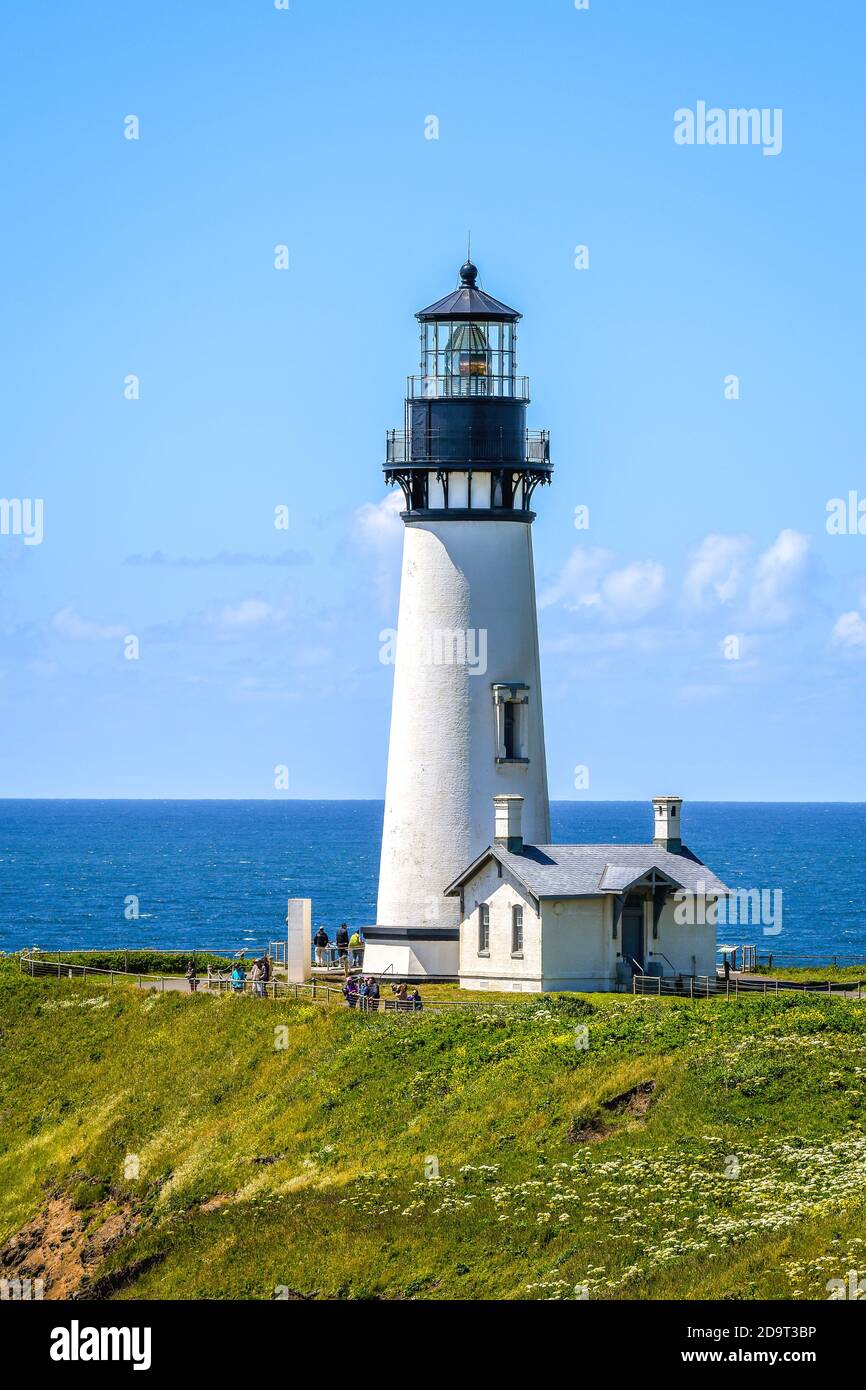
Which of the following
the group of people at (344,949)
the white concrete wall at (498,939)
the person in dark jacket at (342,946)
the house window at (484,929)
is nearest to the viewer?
the white concrete wall at (498,939)

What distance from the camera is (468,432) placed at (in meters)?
55.6

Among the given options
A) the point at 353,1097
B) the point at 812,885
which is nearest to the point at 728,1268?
the point at 353,1097

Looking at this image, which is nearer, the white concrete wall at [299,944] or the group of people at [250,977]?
the group of people at [250,977]

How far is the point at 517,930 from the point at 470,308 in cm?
1535

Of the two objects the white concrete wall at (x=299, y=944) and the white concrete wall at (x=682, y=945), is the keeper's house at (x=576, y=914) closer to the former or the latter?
the white concrete wall at (x=682, y=945)

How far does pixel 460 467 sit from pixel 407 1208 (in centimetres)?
2150

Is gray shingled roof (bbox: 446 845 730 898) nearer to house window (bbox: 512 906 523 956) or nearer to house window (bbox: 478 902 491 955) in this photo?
house window (bbox: 478 902 491 955)

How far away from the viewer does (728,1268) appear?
110ft

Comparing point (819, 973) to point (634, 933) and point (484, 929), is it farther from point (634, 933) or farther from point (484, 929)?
point (484, 929)

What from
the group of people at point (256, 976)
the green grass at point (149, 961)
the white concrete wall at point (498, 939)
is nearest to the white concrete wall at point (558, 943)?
the white concrete wall at point (498, 939)

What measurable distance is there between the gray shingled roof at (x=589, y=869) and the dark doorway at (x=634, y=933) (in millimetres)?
1027

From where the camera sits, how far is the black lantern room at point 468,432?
55.6 m

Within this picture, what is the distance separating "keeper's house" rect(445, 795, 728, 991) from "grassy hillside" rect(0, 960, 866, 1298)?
1.51 meters
